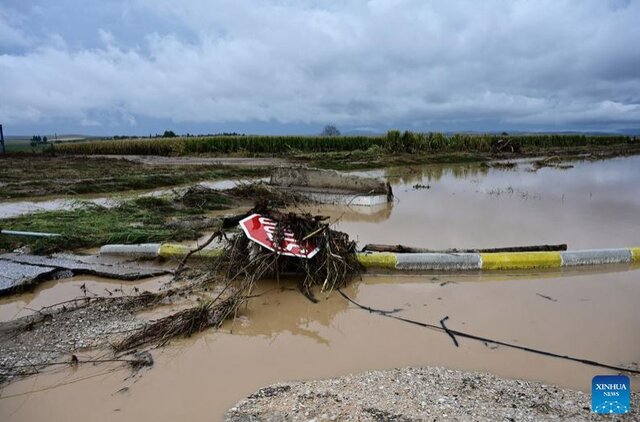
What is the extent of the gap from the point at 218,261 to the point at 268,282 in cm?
69

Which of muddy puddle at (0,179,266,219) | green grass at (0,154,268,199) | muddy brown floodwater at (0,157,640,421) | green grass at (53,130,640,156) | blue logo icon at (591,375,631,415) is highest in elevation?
green grass at (53,130,640,156)

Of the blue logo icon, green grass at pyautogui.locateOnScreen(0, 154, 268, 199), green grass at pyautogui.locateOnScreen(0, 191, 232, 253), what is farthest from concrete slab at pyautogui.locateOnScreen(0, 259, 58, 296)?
green grass at pyautogui.locateOnScreen(0, 154, 268, 199)

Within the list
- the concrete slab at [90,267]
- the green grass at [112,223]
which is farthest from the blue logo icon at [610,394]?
the green grass at [112,223]

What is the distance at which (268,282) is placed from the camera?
557 cm

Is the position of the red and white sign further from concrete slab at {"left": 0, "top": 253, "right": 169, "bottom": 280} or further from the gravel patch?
the gravel patch

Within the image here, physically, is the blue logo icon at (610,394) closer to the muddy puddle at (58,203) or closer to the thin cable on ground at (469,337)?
the thin cable on ground at (469,337)

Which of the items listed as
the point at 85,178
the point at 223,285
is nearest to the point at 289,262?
the point at 223,285

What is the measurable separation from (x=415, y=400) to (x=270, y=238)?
285cm

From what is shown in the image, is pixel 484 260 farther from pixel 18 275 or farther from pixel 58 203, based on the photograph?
pixel 58 203

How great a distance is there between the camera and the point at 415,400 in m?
3.01

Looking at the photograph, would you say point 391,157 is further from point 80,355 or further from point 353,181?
point 80,355

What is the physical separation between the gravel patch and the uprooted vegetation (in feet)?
4.51

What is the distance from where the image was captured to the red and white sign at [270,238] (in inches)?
209

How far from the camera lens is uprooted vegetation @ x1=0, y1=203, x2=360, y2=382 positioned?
4.18 m
